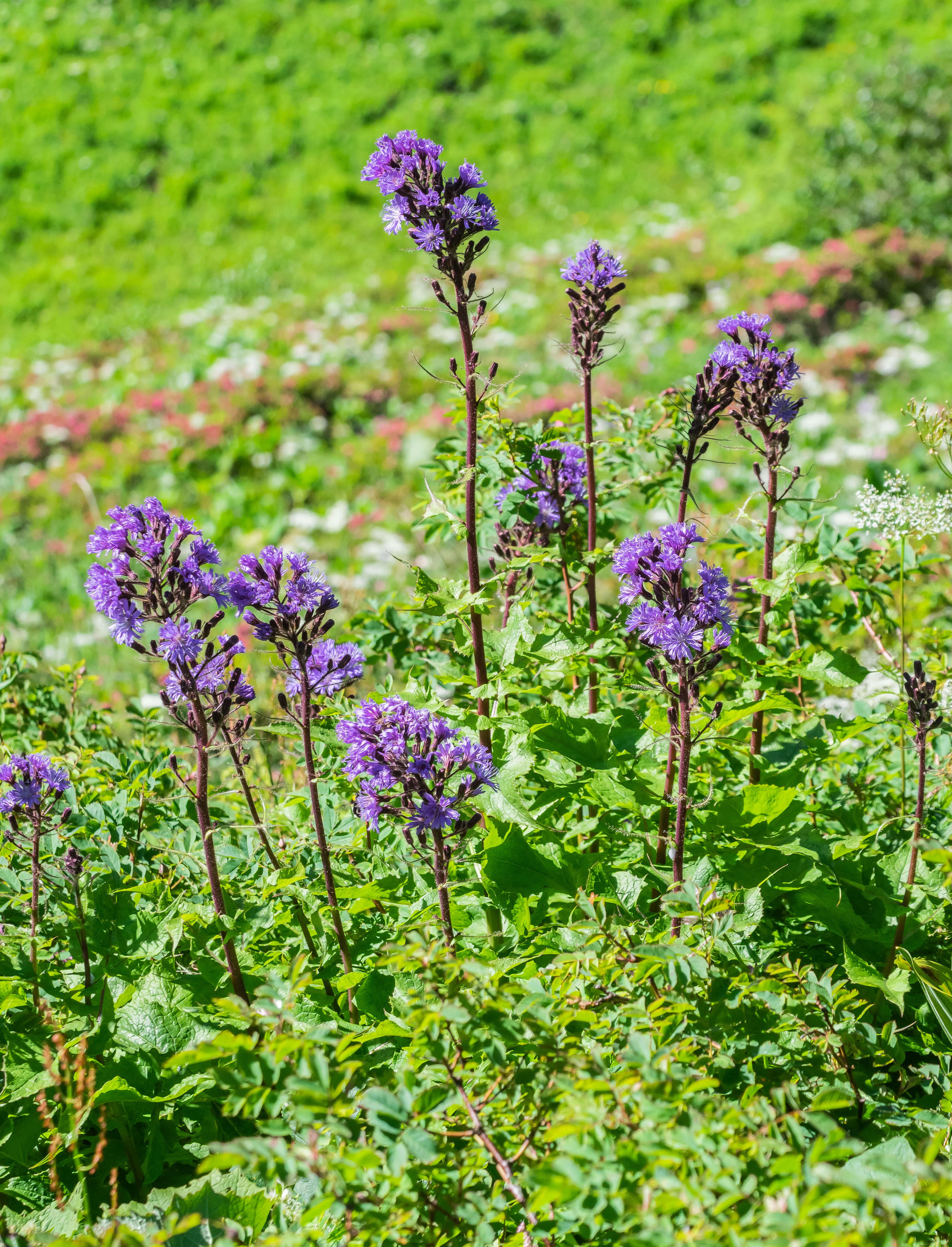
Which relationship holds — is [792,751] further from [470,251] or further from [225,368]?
[225,368]

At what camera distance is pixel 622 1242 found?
1042mm

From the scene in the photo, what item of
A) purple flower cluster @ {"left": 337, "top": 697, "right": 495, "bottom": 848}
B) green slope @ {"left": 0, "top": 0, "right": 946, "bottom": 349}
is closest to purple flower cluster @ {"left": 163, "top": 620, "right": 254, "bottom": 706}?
purple flower cluster @ {"left": 337, "top": 697, "right": 495, "bottom": 848}

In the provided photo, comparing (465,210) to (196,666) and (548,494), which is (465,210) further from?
(196,666)

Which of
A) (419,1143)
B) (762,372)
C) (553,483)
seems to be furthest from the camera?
(553,483)

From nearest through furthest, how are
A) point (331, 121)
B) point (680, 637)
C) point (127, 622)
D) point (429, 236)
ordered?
point (680, 637) → point (127, 622) → point (429, 236) → point (331, 121)

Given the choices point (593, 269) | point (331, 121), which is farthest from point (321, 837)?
A: point (331, 121)

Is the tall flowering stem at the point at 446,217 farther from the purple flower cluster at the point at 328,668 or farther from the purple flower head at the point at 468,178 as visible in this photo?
the purple flower cluster at the point at 328,668

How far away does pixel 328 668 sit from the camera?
1705 mm

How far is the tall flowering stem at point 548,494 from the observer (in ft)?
6.70

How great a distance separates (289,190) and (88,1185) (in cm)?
1296

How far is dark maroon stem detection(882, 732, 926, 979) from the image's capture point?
1771 mm

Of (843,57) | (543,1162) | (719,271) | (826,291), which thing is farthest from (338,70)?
(543,1162)

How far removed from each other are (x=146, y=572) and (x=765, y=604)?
1.14 meters

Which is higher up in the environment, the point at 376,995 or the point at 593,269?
the point at 593,269
